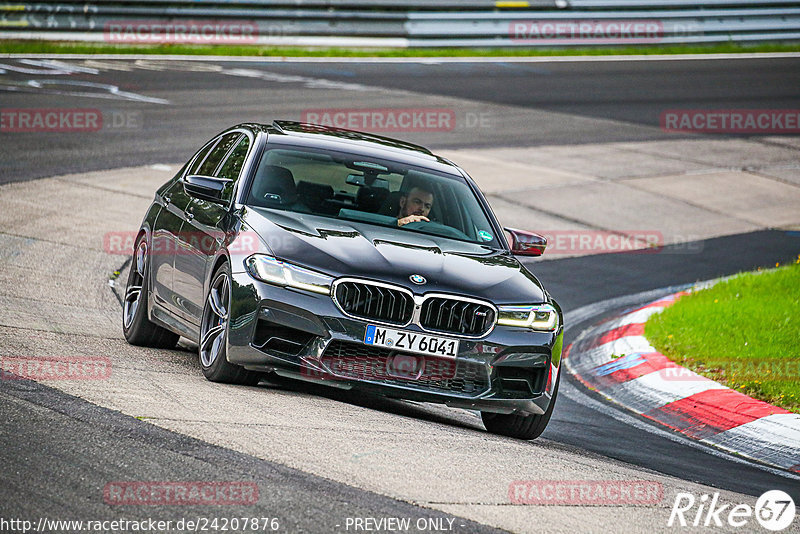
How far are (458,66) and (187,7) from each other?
615 centimetres

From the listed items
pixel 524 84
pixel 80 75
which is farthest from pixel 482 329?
pixel 524 84

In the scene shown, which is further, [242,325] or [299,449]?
[242,325]

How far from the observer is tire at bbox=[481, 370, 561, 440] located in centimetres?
741

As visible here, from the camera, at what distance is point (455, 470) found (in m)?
5.81

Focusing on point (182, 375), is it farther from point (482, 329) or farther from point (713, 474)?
point (713, 474)

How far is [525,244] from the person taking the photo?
8.33m

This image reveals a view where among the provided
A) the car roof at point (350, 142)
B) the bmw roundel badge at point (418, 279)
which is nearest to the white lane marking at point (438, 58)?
the car roof at point (350, 142)

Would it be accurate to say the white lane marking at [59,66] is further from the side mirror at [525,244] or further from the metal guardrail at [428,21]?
the side mirror at [525,244]

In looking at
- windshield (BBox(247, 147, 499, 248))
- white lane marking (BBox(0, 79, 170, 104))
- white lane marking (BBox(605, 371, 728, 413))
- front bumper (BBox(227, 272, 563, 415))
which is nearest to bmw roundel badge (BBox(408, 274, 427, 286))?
front bumper (BBox(227, 272, 563, 415))

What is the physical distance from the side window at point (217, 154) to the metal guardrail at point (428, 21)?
1751cm

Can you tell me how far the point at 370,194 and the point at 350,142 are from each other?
62cm

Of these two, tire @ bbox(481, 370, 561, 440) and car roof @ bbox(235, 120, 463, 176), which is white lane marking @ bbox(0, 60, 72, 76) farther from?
tire @ bbox(481, 370, 561, 440)

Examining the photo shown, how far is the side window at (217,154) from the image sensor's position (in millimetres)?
8848

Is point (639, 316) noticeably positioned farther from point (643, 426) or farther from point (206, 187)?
point (206, 187)
